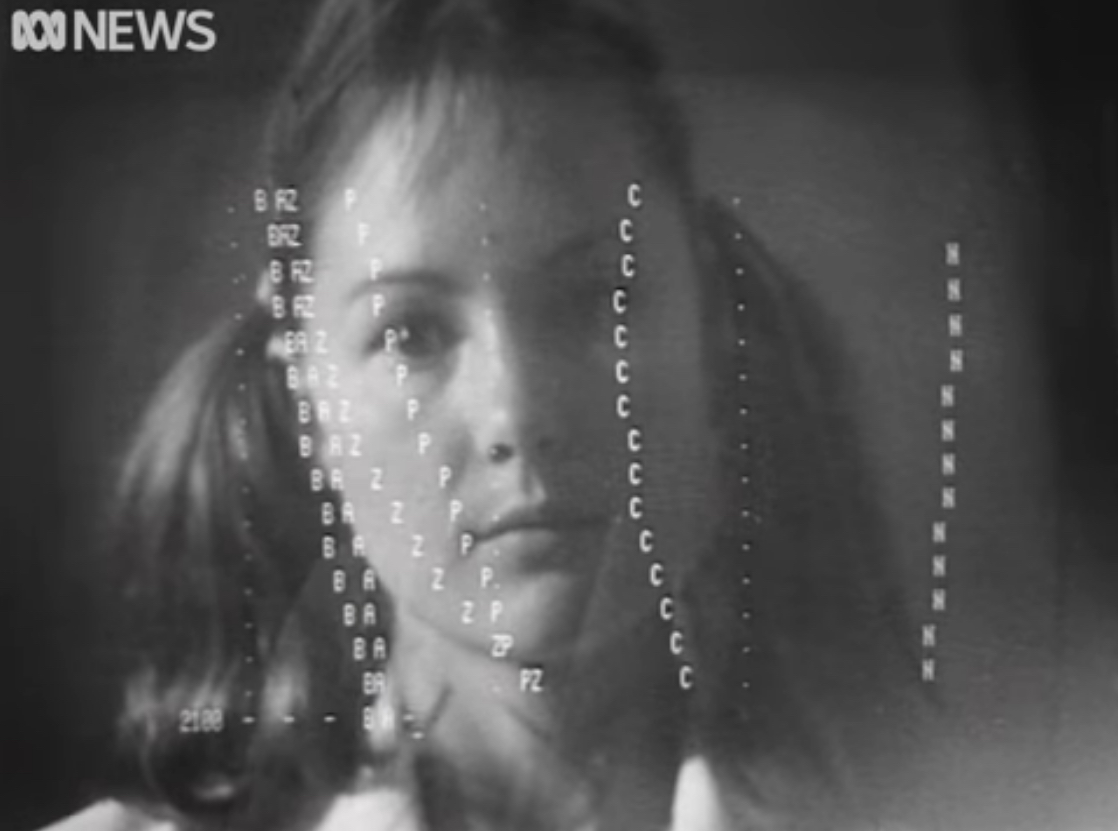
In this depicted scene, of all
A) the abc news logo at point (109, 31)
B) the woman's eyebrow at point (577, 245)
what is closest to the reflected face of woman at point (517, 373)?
the woman's eyebrow at point (577, 245)

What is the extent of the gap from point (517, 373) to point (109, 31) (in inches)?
10.2

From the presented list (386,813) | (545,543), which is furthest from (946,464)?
(386,813)

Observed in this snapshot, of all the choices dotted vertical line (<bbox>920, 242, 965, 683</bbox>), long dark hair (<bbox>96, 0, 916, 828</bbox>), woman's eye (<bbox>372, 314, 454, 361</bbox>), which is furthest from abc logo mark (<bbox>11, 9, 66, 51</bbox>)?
dotted vertical line (<bbox>920, 242, 965, 683</bbox>)

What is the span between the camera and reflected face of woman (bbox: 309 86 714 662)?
1.10 m

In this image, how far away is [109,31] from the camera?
111 cm

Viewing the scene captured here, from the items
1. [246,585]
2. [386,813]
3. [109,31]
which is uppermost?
[109,31]

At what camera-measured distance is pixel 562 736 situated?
1104 mm

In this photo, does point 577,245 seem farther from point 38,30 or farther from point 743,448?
point 38,30

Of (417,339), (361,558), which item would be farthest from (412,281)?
(361,558)

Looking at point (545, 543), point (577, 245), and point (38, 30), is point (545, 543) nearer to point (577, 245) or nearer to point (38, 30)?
point (577, 245)

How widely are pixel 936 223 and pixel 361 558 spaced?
1.07 feet

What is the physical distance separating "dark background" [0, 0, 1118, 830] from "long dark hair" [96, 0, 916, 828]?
0.07ft

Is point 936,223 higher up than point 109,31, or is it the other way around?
point 109,31

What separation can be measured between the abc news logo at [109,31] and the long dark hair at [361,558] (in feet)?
0.17
